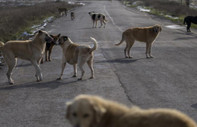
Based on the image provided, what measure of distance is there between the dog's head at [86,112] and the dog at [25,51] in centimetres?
692

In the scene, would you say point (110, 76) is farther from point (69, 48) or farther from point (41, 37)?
point (41, 37)

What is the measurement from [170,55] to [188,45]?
11.7ft

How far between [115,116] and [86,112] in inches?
14.3

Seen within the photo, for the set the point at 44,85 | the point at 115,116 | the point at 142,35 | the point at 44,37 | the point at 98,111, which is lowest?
the point at 44,85

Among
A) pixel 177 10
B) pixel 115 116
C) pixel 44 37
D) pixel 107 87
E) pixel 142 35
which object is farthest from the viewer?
pixel 177 10

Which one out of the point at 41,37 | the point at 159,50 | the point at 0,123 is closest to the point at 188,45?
the point at 159,50

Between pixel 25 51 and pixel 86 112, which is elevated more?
pixel 86 112

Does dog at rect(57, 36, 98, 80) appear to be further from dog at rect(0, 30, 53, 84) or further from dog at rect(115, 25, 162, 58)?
dog at rect(115, 25, 162, 58)

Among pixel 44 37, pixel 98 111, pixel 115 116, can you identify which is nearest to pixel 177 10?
pixel 44 37

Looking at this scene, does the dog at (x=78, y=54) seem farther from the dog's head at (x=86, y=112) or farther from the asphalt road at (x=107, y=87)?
the dog's head at (x=86, y=112)

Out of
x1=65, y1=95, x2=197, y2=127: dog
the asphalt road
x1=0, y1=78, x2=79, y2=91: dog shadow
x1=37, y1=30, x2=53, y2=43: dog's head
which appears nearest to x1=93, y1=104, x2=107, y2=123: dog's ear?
x1=65, y1=95, x2=197, y2=127: dog

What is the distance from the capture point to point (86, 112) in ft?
12.5

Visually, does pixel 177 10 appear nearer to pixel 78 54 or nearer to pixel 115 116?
pixel 78 54

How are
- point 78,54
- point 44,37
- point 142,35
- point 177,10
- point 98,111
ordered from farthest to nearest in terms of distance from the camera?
point 177,10, point 142,35, point 44,37, point 78,54, point 98,111
